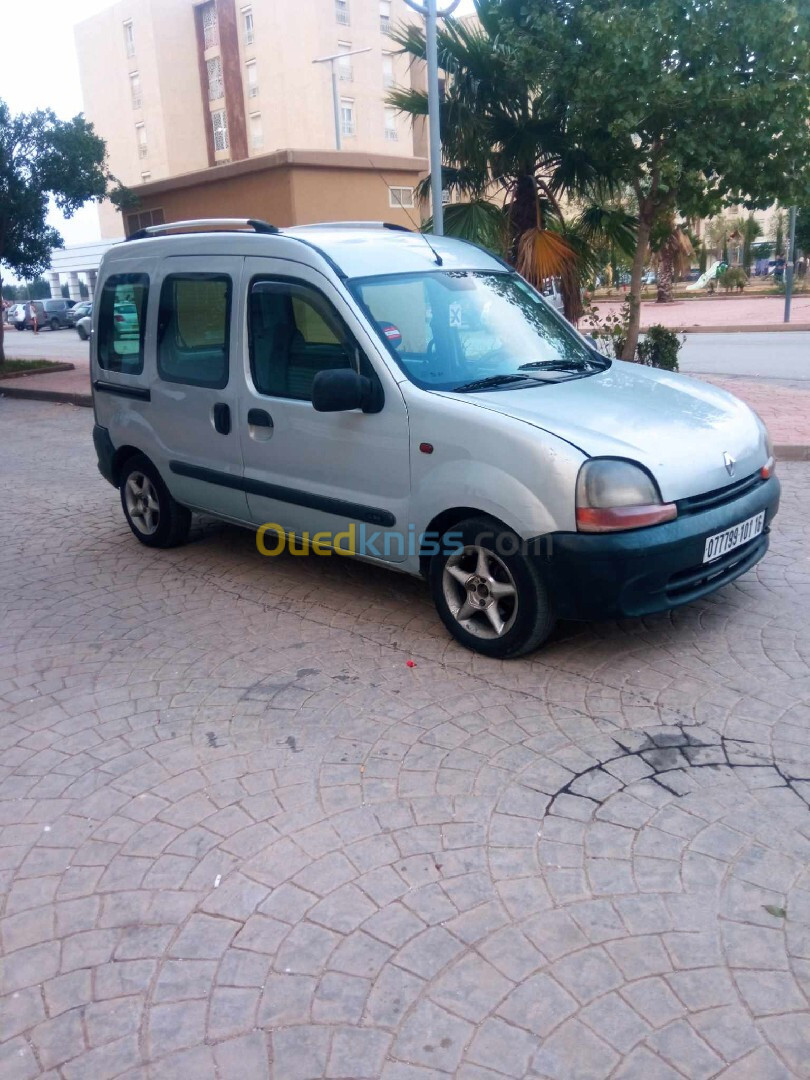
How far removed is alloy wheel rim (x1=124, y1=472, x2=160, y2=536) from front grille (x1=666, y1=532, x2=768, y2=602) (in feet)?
12.3

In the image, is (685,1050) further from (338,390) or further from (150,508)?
(150,508)

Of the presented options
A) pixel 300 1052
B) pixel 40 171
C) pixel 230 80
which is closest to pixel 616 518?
pixel 300 1052

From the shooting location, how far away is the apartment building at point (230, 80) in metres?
53.5

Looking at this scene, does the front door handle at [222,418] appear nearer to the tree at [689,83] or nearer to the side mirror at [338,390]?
the side mirror at [338,390]

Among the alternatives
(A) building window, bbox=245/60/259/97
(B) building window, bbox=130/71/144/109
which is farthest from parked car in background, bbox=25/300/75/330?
(B) building window, bbox=130/71/144/109

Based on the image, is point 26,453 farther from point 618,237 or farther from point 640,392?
point 640,392

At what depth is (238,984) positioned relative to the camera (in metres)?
2.59

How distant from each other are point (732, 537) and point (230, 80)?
61.2m

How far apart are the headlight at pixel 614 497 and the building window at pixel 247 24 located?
195 feet

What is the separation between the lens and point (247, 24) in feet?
181

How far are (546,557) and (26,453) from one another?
890 cm

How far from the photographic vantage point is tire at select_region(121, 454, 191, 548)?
21.2 feet

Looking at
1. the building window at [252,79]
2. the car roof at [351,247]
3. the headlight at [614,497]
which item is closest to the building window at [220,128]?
the building window at [252,79]

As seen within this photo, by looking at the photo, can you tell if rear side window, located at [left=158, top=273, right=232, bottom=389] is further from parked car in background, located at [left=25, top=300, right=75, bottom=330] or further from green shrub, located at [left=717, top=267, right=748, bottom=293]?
parked car in background, located at [left=25, top=300, right=75, bottom=330]
